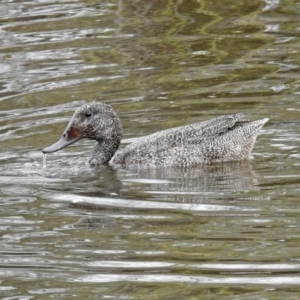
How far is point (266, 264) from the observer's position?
8.06 meters

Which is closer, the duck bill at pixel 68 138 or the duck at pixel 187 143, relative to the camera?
the duck at pixel 187 143

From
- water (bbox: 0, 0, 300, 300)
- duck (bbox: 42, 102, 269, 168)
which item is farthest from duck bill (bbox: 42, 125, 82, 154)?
water (bbox: 0, 0, 300, 300)

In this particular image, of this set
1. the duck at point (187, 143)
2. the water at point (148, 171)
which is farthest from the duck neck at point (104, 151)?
the water at point (148, 171)

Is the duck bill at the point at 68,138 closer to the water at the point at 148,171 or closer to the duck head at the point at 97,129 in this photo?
the duck head at the point at 97,129

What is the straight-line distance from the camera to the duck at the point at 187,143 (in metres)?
11.6

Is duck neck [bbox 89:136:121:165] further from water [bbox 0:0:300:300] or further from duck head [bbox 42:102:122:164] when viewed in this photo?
water [bbox 0:0:300:300]

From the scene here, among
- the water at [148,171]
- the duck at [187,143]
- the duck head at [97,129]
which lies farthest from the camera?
the duck head at [97,129]

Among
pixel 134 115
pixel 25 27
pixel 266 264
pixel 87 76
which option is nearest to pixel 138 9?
pixel 25 27

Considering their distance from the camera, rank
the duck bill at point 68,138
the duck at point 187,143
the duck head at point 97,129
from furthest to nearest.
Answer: the duck head at point 97,129, the duck bill at point 68,138, the duck at point 187,143

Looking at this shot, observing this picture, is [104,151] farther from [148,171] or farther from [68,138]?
[148,171]

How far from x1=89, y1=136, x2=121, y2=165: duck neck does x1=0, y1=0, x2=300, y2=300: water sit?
117mm

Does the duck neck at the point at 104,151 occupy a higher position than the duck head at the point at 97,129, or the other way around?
the duck head at the point at 97,129

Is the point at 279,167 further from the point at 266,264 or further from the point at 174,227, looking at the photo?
the point at 266,264

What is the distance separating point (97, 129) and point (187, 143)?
3.08 feet
